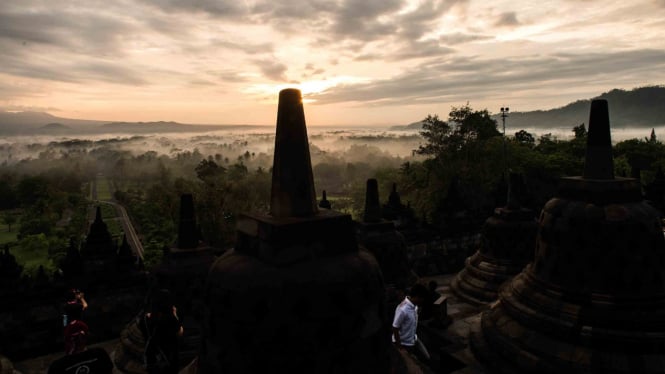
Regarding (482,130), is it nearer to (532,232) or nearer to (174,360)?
(532,232)

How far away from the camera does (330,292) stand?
11.7 ft

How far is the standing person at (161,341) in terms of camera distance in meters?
4.57

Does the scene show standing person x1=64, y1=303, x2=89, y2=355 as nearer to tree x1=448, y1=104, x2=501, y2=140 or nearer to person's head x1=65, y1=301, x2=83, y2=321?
person's head x1=65, y1=301, x2=83, y2=321

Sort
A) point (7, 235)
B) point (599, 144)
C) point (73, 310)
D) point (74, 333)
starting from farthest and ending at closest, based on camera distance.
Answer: point (7, 235) < point (73, 310) < point (74, 333) < point (599, 144)

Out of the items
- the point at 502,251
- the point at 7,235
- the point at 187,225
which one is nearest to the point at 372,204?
the point at 502,251

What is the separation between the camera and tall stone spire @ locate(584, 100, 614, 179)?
7953mm

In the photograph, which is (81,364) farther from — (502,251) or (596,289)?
(502,251)

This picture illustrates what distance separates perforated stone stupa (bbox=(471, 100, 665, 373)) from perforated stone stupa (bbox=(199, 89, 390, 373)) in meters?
5.43

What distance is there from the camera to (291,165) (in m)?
4.05

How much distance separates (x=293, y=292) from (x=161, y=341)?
6.93 ft

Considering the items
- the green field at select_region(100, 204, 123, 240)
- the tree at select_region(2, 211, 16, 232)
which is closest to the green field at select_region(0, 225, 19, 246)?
the tree at select_region(2, 211, 16, 232)

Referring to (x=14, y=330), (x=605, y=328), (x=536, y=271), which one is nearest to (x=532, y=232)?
(x=536, y=271)

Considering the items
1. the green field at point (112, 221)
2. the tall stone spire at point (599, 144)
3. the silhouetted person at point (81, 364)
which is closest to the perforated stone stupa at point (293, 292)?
the silhouetted person at point (81, 364)

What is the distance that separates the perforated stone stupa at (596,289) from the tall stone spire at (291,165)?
20.4ft
